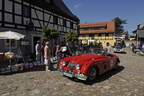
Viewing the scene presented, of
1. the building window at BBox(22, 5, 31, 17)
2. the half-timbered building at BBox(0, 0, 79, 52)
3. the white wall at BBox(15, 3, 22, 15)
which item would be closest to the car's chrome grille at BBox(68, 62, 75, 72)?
the half-timbered building at BBox(0, 0, 79, 52)

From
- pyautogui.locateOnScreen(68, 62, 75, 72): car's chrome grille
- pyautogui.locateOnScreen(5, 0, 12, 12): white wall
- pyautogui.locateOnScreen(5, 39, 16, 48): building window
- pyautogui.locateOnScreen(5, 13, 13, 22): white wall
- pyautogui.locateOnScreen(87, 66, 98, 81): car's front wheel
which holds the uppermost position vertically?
pyautogui.locateOnScreen(5, 0, 12, 12): white wall

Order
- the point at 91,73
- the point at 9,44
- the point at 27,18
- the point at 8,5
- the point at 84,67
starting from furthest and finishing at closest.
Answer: the point at 27,18
the point at 9,44
the point at 8,5
the point at 91,73
the point at 84,67

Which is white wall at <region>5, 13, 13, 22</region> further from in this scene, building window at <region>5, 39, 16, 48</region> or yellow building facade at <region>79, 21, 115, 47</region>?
yellow building facade at <region>79, 21, 115, 47</region>

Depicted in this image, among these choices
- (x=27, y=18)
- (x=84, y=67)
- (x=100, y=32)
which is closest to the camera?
(x=84, y=67)

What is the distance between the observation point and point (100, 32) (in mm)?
37250

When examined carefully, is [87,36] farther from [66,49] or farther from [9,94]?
[9,94]

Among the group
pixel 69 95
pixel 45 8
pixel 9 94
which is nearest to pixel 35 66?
pixel 9 94

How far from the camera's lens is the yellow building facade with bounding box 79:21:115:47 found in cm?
3619

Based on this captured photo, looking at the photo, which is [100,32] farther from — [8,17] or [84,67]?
[84,67]

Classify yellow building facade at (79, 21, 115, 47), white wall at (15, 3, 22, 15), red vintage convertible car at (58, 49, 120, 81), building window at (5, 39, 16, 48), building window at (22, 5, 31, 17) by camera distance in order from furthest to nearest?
yellow building facade at (79, 21, 115, 47), building window at (22, 5, 31, 17), white wall at (15, 3, 22, 15), building window at (5, 39, 16, 48), red vintage convertible car at (58, 49, 120, 81)

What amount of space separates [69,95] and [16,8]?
10.4 metres

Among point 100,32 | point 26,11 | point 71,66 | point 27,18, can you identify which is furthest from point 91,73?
point 100,32

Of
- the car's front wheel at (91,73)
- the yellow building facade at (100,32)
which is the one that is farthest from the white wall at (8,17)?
the yellow building facade at (100,32)

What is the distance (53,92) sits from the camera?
3658 mm
